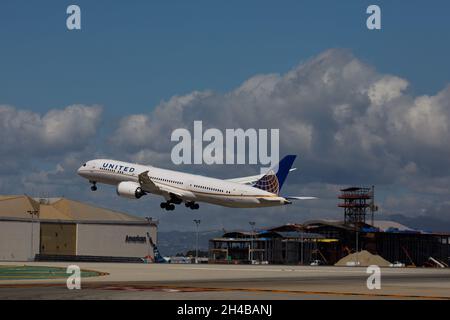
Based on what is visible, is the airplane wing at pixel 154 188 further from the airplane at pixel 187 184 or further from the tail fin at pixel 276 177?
the tail fin at pixel 276 177

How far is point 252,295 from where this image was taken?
2073 inches

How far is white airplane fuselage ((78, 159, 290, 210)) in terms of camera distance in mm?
121875

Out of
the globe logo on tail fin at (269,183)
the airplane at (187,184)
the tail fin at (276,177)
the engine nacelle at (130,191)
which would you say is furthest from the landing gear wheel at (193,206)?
the globe logo on tail fin at (269,183)

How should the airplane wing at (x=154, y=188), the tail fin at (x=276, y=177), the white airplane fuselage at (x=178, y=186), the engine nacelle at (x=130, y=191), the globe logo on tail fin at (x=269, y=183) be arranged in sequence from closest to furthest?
the white airplane fuselage at (x=178, y=186)
the engine nacelle at (x=130, y=191)
the globe logo on tail fin at (x=269, y=183)
the tail fin at (x=276, y=177)
the airplane wing at (x=154, y=188)

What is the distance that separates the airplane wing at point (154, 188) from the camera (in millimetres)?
127688

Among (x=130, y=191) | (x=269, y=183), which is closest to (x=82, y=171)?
(x=130, y=191)

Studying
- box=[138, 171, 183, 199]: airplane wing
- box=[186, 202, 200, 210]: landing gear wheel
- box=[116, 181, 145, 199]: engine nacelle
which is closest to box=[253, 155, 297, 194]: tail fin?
box=[186, 202, 200, 210]: landing gear wheel

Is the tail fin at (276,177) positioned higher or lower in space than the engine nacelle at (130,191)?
higher

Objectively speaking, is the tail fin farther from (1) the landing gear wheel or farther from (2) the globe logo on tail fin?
(1) the landing gear wheel

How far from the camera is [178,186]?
129 m

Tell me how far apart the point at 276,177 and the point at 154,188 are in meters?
18.4
